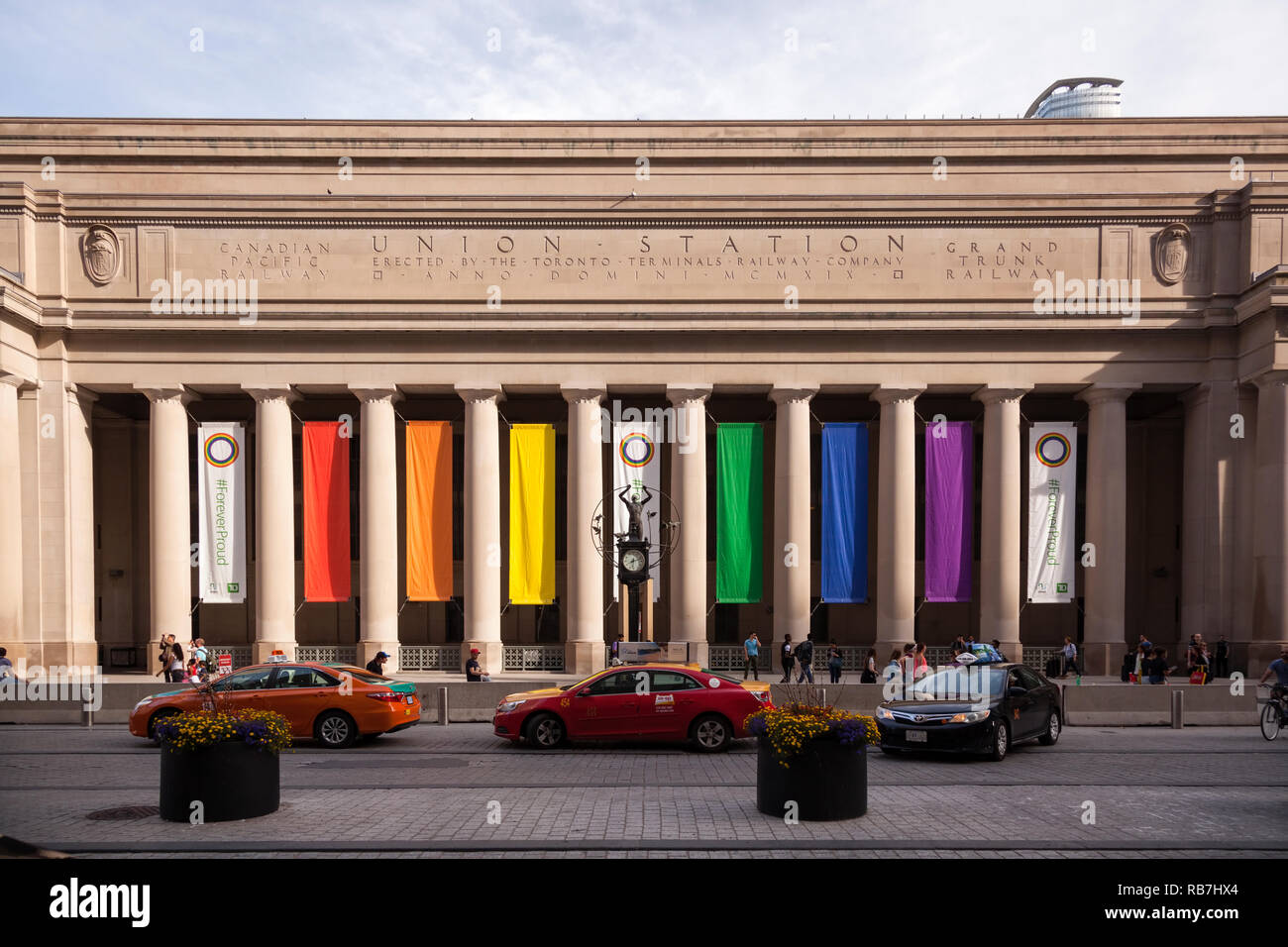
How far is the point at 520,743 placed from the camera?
16.3m

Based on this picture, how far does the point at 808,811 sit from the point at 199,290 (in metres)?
29.0

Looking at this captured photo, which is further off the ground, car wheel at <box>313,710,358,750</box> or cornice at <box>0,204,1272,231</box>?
cornice at <box>0,204,1272,231</box>

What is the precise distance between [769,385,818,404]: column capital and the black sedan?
1585 centimetres

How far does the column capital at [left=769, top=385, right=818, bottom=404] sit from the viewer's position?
31.0m

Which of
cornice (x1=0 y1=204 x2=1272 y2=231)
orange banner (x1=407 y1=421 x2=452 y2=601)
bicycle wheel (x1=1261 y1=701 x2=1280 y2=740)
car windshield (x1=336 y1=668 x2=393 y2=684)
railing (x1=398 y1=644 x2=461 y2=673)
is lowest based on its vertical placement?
railing (x1=398 y1=644 x2=461 y2=673)

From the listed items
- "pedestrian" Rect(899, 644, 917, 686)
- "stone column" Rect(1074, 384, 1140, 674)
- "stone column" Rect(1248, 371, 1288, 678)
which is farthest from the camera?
"stone column" Rect(1074, 384, 1140, 674)

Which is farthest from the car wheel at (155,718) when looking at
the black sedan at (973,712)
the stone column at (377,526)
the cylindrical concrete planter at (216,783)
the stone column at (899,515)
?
the stone column at (899,515)

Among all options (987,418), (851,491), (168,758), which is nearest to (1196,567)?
(987,418)

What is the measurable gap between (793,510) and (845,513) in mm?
1840

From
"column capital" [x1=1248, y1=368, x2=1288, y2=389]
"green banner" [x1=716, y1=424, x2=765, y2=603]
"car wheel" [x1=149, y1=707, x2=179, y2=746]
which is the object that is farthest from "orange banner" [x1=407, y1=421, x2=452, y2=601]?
"column capital" [x1=1248, y1=368, x2=1288, y2=389]

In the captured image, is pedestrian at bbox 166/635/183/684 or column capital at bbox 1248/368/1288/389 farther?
column capital at bbox 1248/368/1288/389

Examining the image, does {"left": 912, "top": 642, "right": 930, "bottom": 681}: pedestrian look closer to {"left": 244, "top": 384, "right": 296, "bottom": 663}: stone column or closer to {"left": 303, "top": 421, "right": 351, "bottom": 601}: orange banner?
{"left": 303, "top": 421, "right": 351, "bottom": 601}: orange banner

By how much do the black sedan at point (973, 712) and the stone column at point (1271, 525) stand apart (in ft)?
56.7

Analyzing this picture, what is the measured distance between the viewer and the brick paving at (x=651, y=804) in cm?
852
